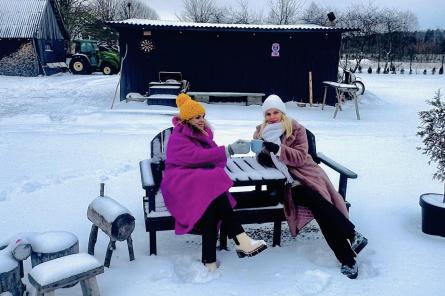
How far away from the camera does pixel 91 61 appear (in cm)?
2603

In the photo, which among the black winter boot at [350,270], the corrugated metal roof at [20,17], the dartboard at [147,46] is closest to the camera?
the black winter boot at [350,270]

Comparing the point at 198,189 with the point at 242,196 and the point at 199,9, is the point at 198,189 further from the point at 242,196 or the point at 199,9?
the point at 199,9

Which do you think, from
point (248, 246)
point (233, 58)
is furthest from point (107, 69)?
point (248, 246)

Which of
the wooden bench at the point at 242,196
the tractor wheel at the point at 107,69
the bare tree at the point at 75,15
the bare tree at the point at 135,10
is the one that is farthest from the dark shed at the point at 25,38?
the bare tree at the point at 135,10

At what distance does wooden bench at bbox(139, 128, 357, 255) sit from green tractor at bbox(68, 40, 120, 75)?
2289 cm

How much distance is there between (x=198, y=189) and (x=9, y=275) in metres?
1.61

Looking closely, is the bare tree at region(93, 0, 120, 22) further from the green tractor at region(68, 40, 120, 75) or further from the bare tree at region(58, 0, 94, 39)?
the green tractor at region(68, 40, 120, 75)

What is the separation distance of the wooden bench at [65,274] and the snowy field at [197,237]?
323 mm

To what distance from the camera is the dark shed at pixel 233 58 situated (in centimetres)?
1444

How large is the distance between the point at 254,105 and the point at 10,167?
953 cm

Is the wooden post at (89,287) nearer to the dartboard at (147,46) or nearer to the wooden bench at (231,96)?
the wooden bench at (231,96)

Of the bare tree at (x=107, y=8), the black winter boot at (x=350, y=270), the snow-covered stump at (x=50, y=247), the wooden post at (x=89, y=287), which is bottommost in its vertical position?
the black winter boot at (x=350, y=270)

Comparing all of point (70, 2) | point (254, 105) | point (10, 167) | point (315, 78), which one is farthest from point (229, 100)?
point (70, 2)

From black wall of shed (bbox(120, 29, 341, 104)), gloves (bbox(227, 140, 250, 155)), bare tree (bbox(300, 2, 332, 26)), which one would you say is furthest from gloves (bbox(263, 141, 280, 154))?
bare tree (bbox(300, 2, 332, 26))
